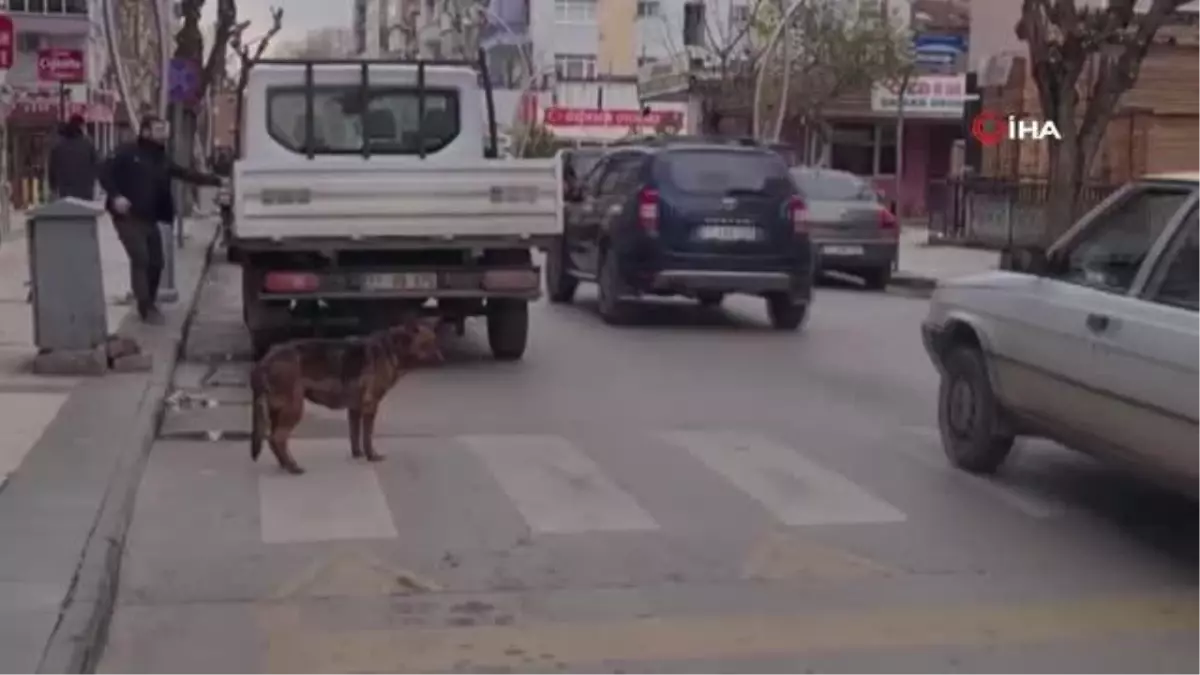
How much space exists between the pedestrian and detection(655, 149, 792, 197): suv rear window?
4.42 metres

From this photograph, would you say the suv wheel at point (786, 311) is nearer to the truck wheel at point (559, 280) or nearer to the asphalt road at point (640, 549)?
the truck wheel at point (559, 280)

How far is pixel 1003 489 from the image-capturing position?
33.4 feet

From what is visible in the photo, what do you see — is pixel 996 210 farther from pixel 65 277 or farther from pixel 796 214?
pixel 65 277

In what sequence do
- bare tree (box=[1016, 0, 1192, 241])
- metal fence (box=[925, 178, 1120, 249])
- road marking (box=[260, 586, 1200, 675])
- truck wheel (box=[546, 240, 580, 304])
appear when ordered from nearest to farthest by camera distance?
road marking (box=[260, 586, 1200, 675]) < truck wheel (box=[546, 240, 580, 304]) < bare tree (box=[1016, 0, 1192, 241]) < metal fence (box=[925, 178, 1120, 249])

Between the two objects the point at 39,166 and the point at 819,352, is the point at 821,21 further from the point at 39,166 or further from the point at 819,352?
the point at 819,352

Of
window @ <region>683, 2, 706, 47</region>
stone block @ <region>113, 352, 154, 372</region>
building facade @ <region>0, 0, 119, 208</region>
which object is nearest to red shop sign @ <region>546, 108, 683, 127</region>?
window @ <region>683, 2, 706, 47</region>

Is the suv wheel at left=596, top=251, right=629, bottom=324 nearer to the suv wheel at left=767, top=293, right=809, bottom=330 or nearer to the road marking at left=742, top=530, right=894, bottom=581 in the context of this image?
the suv wheel at left=767, top=293, right=809, bottom=330

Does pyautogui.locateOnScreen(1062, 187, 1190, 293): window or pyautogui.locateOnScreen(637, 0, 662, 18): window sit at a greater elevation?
pyautogui.locateOnScreen(637, 0, 662, 18): window

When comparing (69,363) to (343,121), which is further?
(343,121)

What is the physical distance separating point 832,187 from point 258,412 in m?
17.2

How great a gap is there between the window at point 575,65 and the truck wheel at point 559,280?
2558 inches

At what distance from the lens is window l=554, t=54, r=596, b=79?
8706 cm

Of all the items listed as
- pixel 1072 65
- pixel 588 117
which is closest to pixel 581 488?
pixel 1072 65

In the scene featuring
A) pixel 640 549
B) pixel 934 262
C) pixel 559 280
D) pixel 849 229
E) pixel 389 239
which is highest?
pixel 389 239
